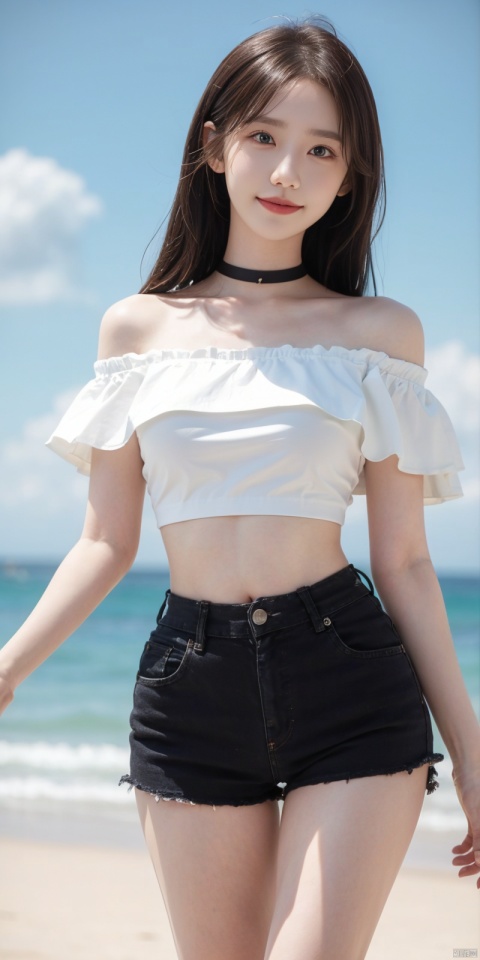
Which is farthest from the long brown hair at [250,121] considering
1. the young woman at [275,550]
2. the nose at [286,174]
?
the nose at [286,174]

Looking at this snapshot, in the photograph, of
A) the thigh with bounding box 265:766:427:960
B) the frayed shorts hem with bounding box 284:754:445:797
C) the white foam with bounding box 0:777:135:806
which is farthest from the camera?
the white foam with bounding box 0:777:135:806

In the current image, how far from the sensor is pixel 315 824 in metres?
1.98

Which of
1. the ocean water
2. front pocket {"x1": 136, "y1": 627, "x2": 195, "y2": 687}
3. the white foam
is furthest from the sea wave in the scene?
front pocket {"x1": 136, "y1": 627, "x2": 195, "y2": 687}

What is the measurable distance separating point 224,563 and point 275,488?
19 centimetres

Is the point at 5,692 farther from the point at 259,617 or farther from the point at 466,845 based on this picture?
the point at 466,845

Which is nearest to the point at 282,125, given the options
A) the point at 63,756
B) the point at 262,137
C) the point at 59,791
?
the point at 262,137

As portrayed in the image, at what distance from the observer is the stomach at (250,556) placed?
215cm

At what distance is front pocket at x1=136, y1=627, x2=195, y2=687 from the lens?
2133mm

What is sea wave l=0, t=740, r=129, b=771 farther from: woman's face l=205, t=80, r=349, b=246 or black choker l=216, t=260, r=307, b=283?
woman's face l=205, t=80, r=349, b=246

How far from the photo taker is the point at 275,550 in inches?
85.5

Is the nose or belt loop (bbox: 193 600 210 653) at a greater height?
the nose

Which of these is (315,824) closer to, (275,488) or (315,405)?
(275,488)

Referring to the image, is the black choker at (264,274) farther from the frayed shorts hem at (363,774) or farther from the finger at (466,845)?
the finger at (466,845)

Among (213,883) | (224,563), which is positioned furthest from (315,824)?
(224,563)
